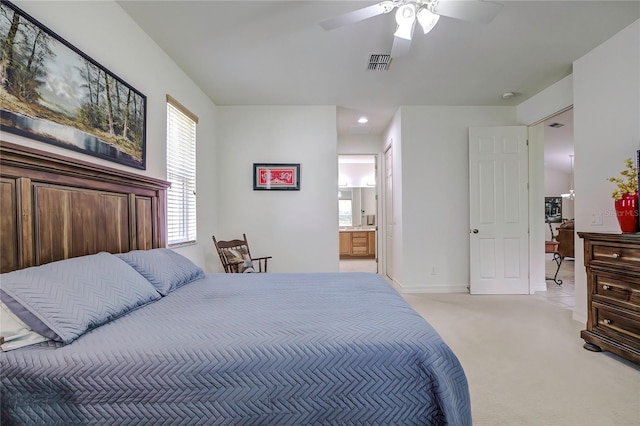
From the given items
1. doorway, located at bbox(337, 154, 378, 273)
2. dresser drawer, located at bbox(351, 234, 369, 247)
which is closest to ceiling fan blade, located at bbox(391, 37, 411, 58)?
doorway, located at bbox(337, 154, 378, 273)

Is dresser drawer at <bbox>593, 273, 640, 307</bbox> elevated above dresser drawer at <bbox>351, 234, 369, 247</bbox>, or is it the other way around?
dresser drawer at <bbox>593, 273, 640, 307</bbox>

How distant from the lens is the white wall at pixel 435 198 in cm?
426

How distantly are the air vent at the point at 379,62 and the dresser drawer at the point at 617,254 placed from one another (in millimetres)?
2433

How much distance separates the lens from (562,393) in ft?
6.03

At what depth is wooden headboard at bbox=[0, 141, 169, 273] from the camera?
4.40 feet

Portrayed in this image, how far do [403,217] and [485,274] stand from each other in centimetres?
135

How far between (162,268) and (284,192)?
2.41 m

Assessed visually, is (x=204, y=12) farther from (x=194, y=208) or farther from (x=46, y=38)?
(x=194, y=208)

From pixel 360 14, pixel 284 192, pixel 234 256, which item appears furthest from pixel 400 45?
pixel 234 256

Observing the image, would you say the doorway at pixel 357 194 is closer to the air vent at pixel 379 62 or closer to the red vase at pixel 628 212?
the air vent at pixel 379 62

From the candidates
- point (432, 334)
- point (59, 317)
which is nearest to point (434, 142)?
point (432, 334)

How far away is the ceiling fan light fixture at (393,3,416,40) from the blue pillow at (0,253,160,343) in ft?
7.40

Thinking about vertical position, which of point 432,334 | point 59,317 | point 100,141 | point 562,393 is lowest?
point 562,393

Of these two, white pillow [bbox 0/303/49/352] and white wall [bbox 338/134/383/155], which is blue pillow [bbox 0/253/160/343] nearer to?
white pillow [bbox 0/303/49/352]
